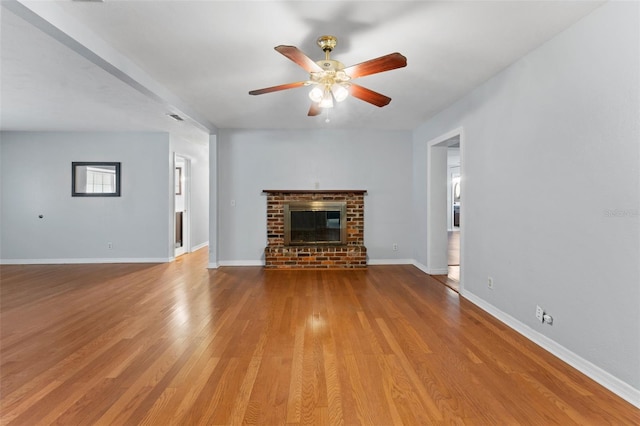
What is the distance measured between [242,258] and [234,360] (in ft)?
10.9

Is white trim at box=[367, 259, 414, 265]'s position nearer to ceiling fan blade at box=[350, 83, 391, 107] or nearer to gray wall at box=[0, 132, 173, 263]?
ceiling fan blade at box=[350, 83, 391, 107]

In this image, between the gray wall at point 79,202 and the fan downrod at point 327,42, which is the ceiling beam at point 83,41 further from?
the gray wall at point 79,202

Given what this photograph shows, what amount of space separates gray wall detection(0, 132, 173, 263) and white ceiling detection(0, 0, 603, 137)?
159 cm

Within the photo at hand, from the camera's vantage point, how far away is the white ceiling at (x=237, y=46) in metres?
1.98

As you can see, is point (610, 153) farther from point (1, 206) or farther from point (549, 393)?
point (1, 206)

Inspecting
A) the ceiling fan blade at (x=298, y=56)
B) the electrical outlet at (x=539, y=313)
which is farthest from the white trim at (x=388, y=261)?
the ceiling fan blade at (x=298, y=56)

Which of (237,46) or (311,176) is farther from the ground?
(237,46)

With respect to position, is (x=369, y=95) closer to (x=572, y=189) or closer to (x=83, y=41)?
(x=572, y=189)

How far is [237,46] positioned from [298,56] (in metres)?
0.80

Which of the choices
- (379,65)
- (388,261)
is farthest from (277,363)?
(388,261)

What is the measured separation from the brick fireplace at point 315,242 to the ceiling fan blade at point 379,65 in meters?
3.23

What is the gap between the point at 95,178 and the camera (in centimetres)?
568

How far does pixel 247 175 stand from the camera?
17.7ft

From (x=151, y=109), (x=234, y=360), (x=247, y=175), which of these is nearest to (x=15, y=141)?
(x=151, y=109)
